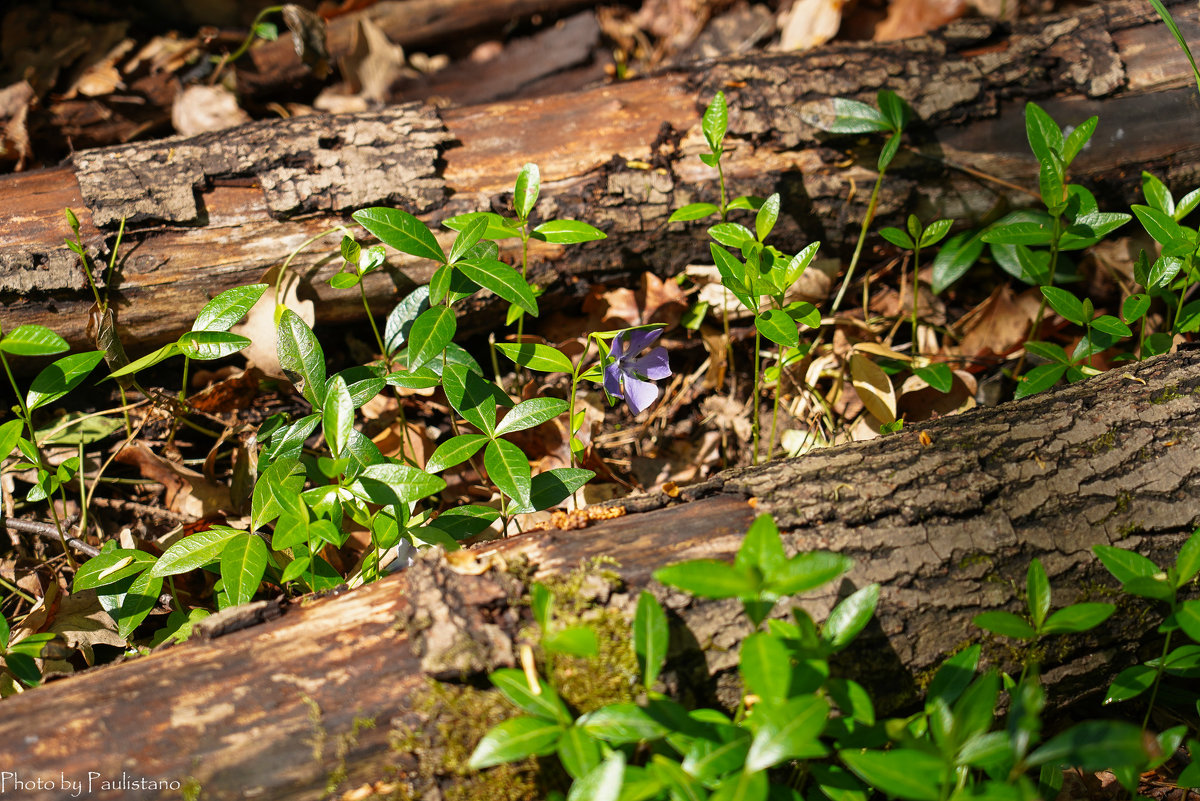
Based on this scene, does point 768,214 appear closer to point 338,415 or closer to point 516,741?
point 338,415

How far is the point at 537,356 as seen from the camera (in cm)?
188

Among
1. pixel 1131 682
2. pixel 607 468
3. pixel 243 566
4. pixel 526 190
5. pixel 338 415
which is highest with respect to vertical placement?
pixel 526 190

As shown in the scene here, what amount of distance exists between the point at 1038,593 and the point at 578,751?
892 millimetres

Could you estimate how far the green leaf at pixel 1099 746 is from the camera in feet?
3.34

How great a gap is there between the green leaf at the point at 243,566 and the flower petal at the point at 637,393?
3.05ft

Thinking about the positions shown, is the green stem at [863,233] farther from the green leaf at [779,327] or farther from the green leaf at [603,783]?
the green leaf at [603,783]

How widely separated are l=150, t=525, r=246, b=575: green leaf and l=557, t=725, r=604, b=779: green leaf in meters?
0.97

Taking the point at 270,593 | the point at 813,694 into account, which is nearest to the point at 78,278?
the point at 270,593

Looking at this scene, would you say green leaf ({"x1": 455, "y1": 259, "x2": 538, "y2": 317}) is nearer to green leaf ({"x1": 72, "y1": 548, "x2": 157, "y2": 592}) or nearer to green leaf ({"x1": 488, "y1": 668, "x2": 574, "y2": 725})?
green leaf ({"x1": 488, "y1": 668, "x2": 574, "y2": 725})

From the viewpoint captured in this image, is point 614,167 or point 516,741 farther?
point 614,167

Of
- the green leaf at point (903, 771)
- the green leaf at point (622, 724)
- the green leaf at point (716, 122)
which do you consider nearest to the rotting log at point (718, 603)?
the green leaf at point (622, 724)

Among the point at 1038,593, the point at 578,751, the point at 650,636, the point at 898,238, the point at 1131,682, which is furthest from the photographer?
the point at 898,238

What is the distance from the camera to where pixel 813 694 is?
1252mm

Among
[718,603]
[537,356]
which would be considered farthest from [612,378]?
[718,603]
